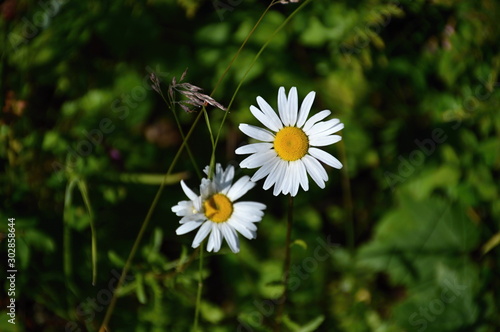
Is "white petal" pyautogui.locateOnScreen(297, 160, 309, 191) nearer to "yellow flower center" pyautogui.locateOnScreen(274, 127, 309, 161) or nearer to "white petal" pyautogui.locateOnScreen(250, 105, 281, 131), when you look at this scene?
"yellow flower center" pyautogui.locateOnScreen(274, 127, 309, 161)

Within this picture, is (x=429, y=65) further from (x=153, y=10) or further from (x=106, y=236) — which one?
(x=106, y=236)

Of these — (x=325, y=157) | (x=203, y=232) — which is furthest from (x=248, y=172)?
(x=325, y=157)

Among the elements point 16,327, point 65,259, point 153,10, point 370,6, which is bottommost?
point 16,327

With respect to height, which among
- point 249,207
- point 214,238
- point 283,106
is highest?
point 283,106

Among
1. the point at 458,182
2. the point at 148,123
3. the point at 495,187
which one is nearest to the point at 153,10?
the point at 148,123

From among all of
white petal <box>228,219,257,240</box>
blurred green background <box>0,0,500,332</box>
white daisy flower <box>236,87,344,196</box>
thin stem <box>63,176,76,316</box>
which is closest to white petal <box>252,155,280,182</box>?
white daisy flower <box>236,87,344,196</box>

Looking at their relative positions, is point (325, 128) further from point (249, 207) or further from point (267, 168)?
point (249, 207)

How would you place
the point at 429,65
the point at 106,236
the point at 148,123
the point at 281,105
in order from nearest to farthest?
the point at 281,105 → the point at 106,236 → the point at 429,65 → the point at 148,123
